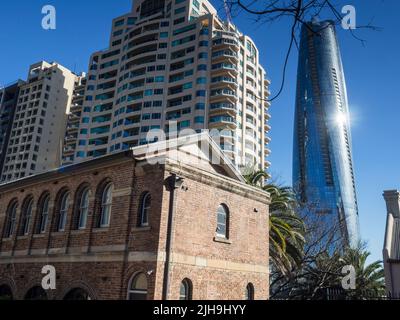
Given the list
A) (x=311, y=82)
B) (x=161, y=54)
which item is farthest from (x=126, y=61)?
(x=311, y=82)

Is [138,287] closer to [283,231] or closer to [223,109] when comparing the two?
[283,231]

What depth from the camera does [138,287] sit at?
43.3 feet

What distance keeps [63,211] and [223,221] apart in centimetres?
694

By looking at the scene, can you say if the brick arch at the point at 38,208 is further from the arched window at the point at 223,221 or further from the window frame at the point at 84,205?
the arched window at the point at 223,221

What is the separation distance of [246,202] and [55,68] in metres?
95.9

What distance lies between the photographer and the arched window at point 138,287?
42.7ft

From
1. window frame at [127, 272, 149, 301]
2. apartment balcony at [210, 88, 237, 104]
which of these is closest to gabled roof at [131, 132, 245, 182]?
window frame at [127, 272, 149, 301]

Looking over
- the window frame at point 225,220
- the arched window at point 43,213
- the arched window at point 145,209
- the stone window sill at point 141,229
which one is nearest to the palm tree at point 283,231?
the window frame at point 225,220

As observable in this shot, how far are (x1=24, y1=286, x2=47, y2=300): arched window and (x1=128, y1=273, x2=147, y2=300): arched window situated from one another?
15.8 feet

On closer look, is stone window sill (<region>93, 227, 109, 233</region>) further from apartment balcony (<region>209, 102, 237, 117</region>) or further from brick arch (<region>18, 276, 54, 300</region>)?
apartment balcony (<region>209, 102, 237, 117</region>)

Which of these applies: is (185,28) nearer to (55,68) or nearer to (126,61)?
(126,61)

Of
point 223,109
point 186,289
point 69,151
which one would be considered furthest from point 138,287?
point 69,151
